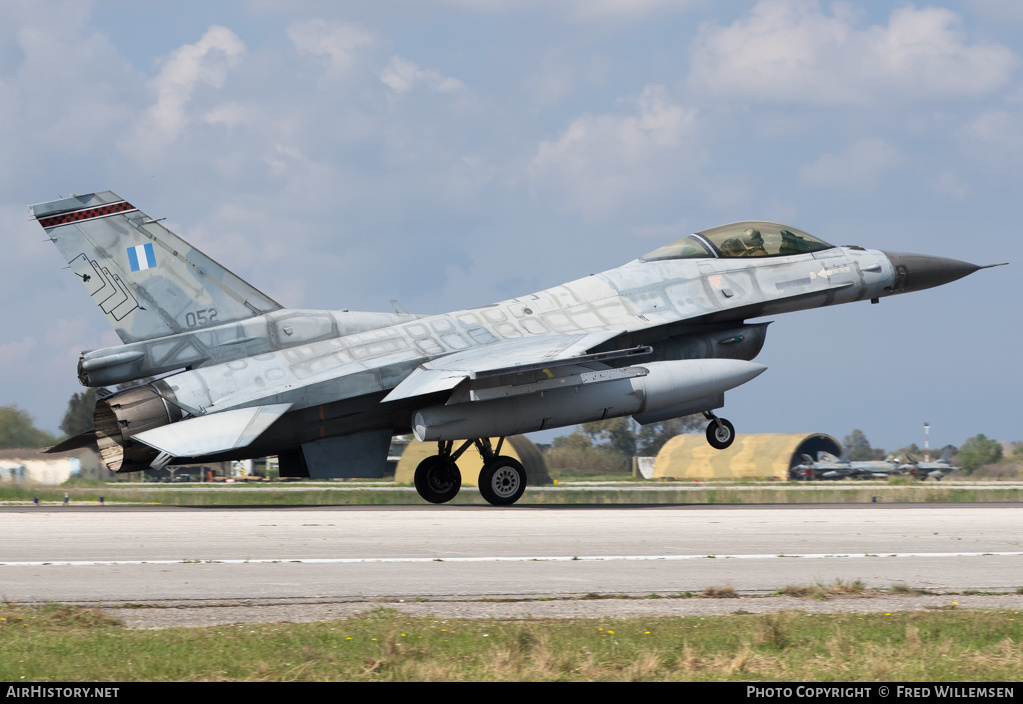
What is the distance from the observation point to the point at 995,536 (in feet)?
41.4

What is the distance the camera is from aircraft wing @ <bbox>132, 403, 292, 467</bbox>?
51.2 feet

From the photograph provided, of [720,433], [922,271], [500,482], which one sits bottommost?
[500,482]

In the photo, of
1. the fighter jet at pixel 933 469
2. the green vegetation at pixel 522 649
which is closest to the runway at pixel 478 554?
the green vegetation at pixel 522 649

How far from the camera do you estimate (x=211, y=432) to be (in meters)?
15.8

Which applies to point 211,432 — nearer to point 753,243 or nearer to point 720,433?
point 720,433

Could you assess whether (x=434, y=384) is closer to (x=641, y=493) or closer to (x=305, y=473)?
(x=305, y=473)

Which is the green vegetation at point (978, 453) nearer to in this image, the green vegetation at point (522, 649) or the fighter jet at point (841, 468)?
the fighter jet at point (841, 468)

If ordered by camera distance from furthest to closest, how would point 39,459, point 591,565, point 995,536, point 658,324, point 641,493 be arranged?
point 641,493 < point 39,459 < point 658,324 < point 995,536 < point 591,565

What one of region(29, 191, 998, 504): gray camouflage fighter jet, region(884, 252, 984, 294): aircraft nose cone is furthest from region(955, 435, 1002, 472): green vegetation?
region(29, 191, 998, 504): gray camouflage fighter jet

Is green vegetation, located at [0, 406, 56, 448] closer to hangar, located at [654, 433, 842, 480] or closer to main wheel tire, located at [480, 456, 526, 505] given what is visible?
main wheel tire, located at [480, 456, 526, 505]

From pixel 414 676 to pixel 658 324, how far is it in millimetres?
13989

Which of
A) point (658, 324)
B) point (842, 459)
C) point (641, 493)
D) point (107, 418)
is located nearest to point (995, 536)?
point (658, 324)

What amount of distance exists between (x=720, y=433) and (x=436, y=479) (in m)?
5.36

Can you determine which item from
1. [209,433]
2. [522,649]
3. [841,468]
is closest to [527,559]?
[522,649]
